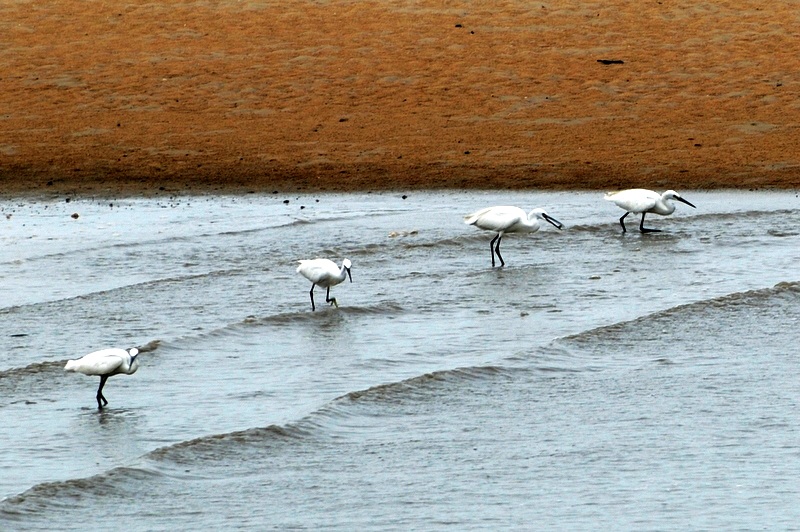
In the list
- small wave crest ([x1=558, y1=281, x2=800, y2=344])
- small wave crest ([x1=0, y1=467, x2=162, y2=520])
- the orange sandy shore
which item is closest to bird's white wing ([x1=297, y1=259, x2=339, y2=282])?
small wave crest ([x1=558, y1=281, x2=800, y2=344])

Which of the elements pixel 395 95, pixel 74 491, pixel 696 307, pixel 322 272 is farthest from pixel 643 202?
pixel 74 491

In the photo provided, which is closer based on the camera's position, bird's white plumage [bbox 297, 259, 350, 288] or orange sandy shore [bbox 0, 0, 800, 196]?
bird's white plumage [bbox 297, 259, 350, 288]

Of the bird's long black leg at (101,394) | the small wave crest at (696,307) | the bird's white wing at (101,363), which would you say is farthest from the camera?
the small wave crest at (696,307)

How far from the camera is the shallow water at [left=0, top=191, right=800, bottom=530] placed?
6.27 metres

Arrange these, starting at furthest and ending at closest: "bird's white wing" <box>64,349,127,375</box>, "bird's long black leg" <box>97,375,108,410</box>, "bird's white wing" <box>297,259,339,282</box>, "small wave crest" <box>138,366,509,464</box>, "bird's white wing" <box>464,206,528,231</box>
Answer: "bird's white wing" <box>464,206,528,231</box>, "bird's white wing" <box>297,259,339,282</box>, "bird's long black leg" <box>97,375,108,410</box>, "bird's white wing" <box>64,349,127,375</box>, "small wave crest" <box>138,366,509,464</box>

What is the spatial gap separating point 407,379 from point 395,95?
40.1 ft

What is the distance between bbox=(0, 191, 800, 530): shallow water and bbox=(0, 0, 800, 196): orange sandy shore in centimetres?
341

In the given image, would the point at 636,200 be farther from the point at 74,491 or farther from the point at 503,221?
the point at 74,491

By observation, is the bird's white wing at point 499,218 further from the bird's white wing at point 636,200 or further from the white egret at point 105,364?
the white egret at point 105,364

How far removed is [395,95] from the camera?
2002 centimetres

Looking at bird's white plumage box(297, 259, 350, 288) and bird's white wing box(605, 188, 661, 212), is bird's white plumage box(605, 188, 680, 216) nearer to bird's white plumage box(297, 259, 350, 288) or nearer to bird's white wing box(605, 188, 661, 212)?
bird's white wing box(605, 188, 661, 212)

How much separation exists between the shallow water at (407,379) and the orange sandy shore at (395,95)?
3.41m

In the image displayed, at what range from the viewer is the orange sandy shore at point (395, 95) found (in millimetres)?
17172

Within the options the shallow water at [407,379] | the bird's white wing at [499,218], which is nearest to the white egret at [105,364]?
the shallow water at [407,379]
